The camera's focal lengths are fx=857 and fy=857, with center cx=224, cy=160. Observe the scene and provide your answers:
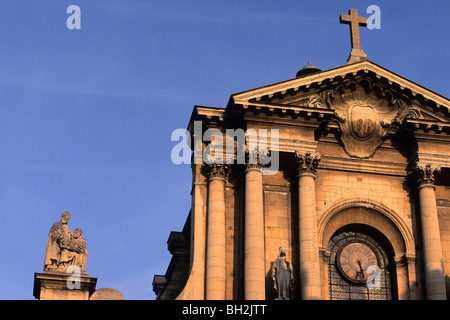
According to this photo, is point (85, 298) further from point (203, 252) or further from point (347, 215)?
point (347, 215)

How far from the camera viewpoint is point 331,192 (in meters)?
31.7

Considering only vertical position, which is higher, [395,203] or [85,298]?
[395,203]

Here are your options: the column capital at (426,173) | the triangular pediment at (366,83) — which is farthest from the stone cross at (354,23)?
the column capital at (426,173)

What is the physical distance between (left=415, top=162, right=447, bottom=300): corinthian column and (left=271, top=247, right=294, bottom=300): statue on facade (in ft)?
16.4

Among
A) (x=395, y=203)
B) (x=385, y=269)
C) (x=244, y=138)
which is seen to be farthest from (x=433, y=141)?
(x=244, y=138)

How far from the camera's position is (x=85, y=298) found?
29.0 m

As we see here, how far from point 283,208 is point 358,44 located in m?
8.25

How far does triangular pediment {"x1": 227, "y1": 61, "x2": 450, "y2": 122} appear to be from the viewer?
104ft

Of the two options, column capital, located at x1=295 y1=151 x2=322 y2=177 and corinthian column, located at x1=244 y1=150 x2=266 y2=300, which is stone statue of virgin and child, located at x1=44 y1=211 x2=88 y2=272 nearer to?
corinthian column, located at x1=244 y1=150 x2=266 y2=300

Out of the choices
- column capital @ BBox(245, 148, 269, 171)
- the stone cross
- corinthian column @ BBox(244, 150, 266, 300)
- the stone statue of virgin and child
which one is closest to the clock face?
corinthian column @ BBox(244, 150, 266, 300)

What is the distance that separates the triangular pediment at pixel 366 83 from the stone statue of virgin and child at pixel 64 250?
8.59 metres

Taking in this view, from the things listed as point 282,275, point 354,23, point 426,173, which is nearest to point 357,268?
point 282,275
